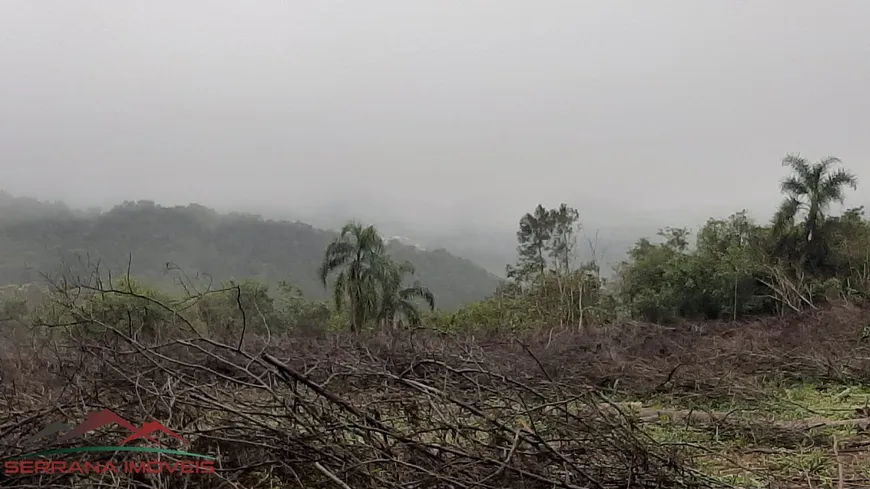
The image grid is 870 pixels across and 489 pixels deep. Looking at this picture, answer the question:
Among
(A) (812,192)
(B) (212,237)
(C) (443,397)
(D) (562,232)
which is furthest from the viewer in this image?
(B) (212,237)

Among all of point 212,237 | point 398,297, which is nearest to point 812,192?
point 398,297

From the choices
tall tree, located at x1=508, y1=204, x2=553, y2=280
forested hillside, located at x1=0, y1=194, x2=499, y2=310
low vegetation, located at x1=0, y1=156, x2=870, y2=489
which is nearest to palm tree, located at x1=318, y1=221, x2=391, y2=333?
low vegetation, located at x1=0, y1=156, x2=870, y2=489

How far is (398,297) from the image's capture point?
2161 centimetres

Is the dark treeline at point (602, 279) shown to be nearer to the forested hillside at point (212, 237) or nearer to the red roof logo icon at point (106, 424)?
the red roof logo icon at point (106, 424)

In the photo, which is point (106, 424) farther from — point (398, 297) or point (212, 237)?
point (212, 237)

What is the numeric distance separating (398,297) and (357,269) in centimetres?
171

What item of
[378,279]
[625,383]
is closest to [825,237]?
[378,279]

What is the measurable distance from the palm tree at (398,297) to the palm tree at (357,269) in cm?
25

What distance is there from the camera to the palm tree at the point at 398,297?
21.3 metres

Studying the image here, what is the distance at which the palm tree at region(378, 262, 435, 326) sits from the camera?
21312 mm

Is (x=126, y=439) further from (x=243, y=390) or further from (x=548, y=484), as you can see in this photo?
(x=548, y=484)

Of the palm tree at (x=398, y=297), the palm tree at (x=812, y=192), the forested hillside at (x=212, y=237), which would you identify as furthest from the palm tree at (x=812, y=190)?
the forested hillside at (x=212, y=237)

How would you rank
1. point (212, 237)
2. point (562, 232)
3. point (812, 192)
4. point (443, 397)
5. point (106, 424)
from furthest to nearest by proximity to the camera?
point (212, 237)
point (562, 232)
point (812, 192)
point (443, 397)
point (106, 424)

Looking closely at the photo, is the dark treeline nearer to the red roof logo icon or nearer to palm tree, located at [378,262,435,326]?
palm tree, located at [378,262,435,326]
